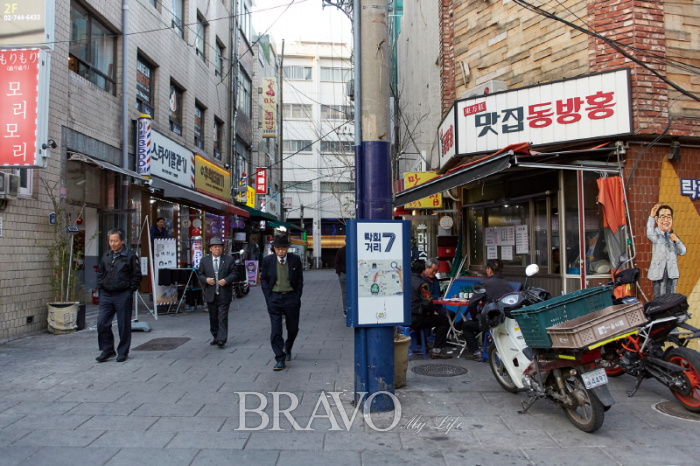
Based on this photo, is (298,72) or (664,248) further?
(298,72)

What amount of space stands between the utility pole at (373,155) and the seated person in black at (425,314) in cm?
210

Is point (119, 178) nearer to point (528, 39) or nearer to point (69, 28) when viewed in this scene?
point (69, 28)

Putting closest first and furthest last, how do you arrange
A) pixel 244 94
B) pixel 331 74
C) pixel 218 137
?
pixel 218 137 < pixel 244 94 < pixel 331 74

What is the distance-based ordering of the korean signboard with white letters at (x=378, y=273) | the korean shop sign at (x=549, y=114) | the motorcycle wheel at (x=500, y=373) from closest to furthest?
1. the korean signboard with white letters at (x=378, y=273)
2. the motorcycle wheel at (x=500, y=373)
3. the korean shop sign at (x=549, y=114)

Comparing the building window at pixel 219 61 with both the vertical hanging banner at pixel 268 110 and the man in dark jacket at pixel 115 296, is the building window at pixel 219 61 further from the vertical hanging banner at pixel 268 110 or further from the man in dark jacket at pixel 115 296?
the man in dark jacket at pixel 115 296

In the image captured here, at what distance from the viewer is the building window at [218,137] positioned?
20.8 m

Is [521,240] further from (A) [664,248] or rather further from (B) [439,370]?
(B) [439,370]

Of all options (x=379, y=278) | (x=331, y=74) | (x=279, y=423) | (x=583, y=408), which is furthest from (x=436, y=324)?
(x=331, y=74)

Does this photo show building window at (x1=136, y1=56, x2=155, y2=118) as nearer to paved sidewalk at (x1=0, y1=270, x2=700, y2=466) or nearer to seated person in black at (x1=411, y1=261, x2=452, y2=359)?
paved sidewalk at (x1=0, y1=270, x2=700, y2=466)

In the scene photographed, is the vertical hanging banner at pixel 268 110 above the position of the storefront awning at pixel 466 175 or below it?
above

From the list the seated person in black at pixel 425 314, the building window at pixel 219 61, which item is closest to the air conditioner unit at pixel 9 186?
the seated person in black at pixel 425 314

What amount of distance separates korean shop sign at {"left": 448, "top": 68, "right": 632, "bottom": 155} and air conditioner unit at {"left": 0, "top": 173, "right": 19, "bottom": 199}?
295 inches

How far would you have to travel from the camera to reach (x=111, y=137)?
39.2 feet

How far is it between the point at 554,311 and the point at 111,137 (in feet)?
35.0
